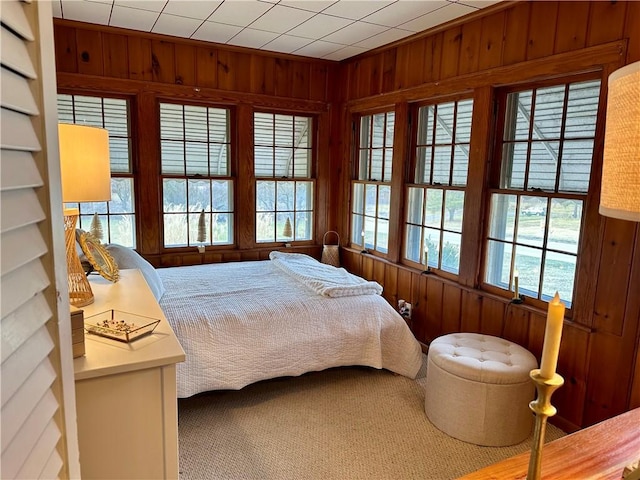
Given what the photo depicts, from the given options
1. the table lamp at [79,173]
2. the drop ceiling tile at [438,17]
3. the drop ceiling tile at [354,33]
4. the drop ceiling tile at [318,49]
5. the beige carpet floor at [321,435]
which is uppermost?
the drop ceiling tile at [318,49]

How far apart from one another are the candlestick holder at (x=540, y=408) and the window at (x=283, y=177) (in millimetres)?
3850

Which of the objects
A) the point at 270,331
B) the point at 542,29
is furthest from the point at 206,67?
the point at 542,29

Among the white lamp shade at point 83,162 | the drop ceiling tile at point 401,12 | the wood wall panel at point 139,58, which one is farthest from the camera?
the wood wall panel at point 139,58

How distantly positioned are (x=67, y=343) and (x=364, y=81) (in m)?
3.89

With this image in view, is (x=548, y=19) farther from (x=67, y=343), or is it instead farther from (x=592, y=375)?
(x=67, y=343)

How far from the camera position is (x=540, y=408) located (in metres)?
0.89

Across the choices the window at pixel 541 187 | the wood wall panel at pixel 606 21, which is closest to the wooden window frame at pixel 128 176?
the window at pixel 541 187

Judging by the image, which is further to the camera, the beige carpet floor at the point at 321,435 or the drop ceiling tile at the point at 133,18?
the drop ceiling tile at the point at 133,18

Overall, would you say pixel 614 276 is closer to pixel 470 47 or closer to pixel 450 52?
pixel 470 47

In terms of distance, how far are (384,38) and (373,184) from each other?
49.7 inches

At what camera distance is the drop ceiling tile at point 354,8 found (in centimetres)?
302

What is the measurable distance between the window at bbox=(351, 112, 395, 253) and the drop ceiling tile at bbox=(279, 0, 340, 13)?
4.04 feet

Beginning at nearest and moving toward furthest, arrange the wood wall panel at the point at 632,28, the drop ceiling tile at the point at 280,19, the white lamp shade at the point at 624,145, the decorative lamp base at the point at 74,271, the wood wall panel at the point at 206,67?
the white lamp shade at the point at 624,145, the decorative lamp base at the point at 74,271, the wood wall panel at the point at 632,28, the drop ceiling tile at the point at 280,19, the wood wall panel at the point at 206,67

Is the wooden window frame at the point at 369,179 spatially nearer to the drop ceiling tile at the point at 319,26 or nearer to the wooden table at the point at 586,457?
the drop ceiling tile at the point at 319,26
